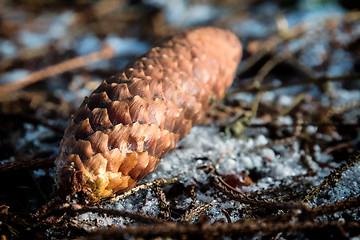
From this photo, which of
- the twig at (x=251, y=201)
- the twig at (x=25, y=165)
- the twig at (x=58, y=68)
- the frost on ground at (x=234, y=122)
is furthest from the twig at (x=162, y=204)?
the twig at (x=58, y=68)

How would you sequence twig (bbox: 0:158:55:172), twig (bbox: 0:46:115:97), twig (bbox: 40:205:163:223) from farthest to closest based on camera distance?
twig (bbox: 0:46:115:97) < twig (bbox: 0:158:55:172) < twig (bbox: 40:205:163:223)

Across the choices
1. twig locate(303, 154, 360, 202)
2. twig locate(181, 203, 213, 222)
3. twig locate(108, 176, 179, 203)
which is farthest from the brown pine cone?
twig locate(303, 154, 360, 202)

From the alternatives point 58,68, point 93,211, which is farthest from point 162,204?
point 58,68

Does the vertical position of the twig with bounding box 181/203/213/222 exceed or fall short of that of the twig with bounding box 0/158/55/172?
it falls short

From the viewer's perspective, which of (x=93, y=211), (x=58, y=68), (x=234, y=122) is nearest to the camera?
(x=93, y=211)

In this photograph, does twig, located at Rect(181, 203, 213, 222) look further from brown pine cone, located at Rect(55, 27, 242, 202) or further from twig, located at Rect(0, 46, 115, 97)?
twig, located at Rect(0, 46, 115, 97)

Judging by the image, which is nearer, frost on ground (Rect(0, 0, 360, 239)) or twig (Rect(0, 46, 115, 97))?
frost on ground (Rect(0, 0, 360, 239))

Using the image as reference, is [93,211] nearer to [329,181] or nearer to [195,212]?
[195,212]

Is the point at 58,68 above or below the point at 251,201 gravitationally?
above

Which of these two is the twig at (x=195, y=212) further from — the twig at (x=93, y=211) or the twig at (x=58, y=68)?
the twig at (x=58, y=68)
